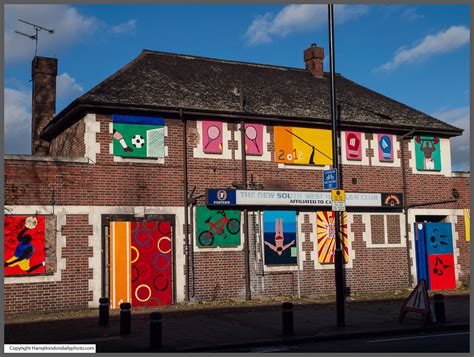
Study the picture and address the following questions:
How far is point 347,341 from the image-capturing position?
13000 millimetres

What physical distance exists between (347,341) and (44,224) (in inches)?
382

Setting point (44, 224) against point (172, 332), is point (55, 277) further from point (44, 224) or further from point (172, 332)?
point (172, 332)

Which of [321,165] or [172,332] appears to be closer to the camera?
[172,332]

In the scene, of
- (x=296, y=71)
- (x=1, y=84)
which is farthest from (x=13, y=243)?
(x=296, y=71)

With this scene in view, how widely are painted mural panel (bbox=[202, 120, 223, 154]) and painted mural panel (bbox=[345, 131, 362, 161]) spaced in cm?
513

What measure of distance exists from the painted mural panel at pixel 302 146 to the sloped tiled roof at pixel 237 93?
0.54 m

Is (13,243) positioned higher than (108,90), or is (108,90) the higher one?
(108,90)

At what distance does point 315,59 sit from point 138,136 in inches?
472

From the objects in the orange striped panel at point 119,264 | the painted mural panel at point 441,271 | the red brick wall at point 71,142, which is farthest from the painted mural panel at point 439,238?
the red brick wall at point 71,142

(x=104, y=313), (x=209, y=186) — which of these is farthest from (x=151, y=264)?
(x=104, y=313)

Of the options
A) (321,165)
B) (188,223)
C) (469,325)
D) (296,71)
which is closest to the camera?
(469,325)

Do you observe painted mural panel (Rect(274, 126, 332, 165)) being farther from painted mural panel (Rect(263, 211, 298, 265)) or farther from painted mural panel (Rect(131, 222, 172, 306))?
painted mural panel (Rect(131, 222, 172, 306))

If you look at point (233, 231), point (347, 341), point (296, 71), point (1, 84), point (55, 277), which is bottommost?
point (347, 341)

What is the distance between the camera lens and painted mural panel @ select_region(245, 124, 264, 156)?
21234mm
